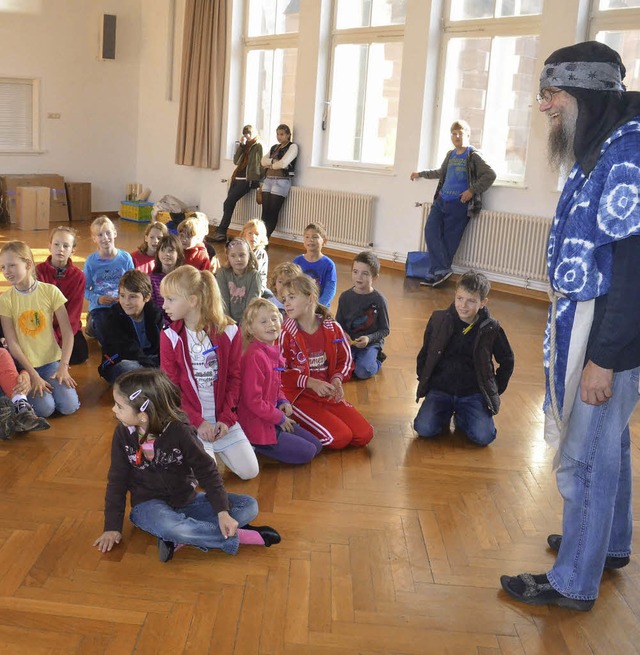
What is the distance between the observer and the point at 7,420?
3.66 metres

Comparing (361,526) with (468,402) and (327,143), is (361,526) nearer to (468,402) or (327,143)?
(468,402)

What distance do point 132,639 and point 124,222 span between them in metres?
9.84

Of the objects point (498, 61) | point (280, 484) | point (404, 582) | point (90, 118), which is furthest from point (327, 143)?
point (404, 582)

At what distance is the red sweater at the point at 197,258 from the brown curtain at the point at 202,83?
586 centimetres

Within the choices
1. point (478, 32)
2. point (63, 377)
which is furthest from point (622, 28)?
point (63, 377)

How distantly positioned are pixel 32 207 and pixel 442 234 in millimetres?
5240

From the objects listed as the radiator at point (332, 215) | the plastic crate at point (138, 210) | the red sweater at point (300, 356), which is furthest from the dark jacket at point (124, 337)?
the plastic crate at point (138, 210)

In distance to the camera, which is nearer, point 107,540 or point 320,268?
point 107,540

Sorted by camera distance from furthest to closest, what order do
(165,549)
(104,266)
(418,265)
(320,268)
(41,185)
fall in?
1. (41,185)
2. (418,265)
3. (320,268)
4. (104,266)
5. (165,549)

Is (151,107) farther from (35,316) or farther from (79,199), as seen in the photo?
(35,316)

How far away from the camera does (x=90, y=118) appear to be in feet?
38.5

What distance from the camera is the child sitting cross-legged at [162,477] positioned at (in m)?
2.67

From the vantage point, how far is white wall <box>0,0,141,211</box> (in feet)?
35.7

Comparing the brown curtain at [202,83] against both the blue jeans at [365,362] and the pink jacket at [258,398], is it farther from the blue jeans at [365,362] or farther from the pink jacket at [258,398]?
the pink jacket at [258,398]
